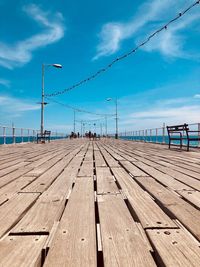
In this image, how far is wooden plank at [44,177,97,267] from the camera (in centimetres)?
125

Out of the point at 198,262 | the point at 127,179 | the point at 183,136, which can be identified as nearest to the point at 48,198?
the point at 127,179

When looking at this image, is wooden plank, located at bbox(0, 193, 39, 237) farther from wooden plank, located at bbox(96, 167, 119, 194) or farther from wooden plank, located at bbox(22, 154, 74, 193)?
wooden plank, located at bbox(96, 167, 119, 194)

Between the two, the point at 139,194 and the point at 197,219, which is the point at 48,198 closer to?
the point at 139,194

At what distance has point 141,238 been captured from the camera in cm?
151

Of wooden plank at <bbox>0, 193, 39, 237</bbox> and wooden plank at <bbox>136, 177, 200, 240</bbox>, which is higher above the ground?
wooden plank at <bbox>136, 177, 200, 240</bbox>

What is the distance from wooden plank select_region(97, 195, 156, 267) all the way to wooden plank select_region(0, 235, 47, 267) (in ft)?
1.13

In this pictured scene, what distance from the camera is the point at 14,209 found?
2.10 m

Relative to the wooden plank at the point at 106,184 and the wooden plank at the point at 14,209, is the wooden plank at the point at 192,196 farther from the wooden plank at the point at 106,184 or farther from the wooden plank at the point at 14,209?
the wooden plank at the point at 14,209

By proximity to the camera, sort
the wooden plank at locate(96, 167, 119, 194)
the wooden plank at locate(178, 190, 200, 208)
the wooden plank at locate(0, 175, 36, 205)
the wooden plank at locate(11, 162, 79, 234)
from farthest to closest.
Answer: the wooden plank at locate(96, 167, 119, 194) < the wooden plank at locate(0, 175, 36, 205) < the wooden plank at locate(178, 190, 200, 208) < the wooden plank at locate(11, 162, 79, 234)

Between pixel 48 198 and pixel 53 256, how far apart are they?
119cm

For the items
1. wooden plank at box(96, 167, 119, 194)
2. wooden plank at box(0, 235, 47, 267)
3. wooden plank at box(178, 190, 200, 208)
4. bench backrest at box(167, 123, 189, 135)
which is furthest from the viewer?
bench backrest at box(167, 123, 189, 135)

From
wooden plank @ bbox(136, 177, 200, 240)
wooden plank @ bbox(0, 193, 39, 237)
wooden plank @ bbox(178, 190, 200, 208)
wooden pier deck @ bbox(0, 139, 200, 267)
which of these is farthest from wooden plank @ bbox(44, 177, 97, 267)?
wooden plank @ bbox(178, 190, 200, 208)

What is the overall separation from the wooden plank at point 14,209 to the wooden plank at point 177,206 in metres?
1.16

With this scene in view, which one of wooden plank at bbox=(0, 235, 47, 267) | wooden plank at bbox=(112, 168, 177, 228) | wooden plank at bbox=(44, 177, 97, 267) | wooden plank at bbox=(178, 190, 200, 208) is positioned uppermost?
wooden plank at bbox=(178, 190, 200, 208)
